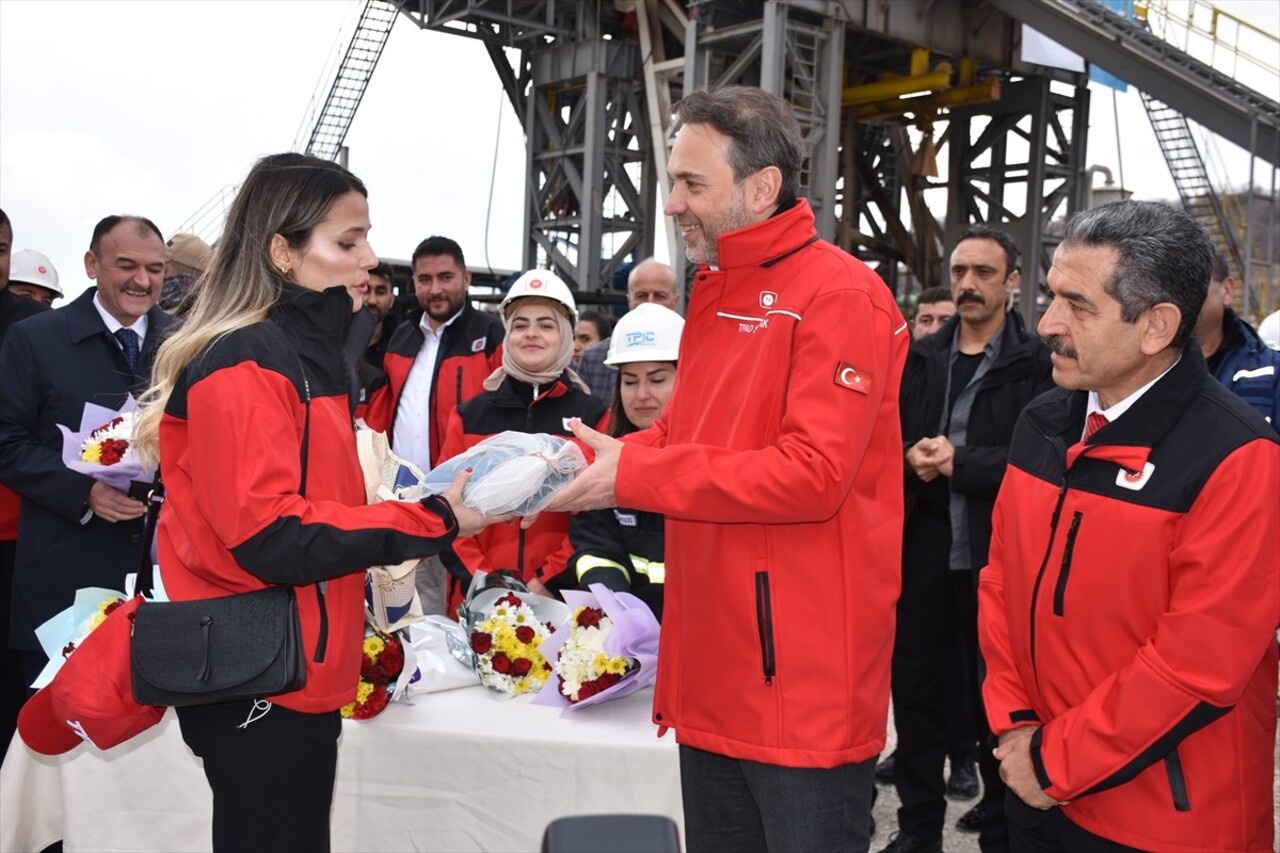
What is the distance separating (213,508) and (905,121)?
766 inches

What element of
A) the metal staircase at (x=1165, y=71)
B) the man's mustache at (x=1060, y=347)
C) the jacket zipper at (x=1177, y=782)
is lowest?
the jacket zipper at (x=1177, y=782)

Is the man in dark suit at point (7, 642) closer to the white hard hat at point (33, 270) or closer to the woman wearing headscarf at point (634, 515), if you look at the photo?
the woman wearing headscarf at point (634, 515)

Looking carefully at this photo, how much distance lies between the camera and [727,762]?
2.56 m

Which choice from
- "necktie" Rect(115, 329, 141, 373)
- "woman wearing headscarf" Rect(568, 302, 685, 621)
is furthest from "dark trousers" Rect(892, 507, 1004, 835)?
"necktie" Rect(115, 329, 141, 373)

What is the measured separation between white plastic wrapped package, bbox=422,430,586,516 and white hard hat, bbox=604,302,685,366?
168 cm

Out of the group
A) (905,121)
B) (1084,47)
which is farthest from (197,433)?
(905,121)

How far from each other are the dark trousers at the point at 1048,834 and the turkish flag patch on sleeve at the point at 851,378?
3.45ft

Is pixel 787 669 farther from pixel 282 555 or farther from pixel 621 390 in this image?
pixel 621 390

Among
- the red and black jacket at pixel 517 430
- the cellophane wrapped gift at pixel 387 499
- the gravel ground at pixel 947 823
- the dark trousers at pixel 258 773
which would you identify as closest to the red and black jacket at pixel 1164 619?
the cellophane wrapped gift at pixel 387 499

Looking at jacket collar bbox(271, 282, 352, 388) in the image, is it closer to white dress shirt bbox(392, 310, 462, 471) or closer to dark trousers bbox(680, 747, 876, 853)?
dark trousers bbox(680, 747, 876, 853)

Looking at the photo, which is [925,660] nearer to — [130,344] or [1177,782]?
[1177,782]

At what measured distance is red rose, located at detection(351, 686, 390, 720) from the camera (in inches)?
129

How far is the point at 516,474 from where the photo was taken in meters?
2.59

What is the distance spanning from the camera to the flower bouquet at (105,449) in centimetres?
383
